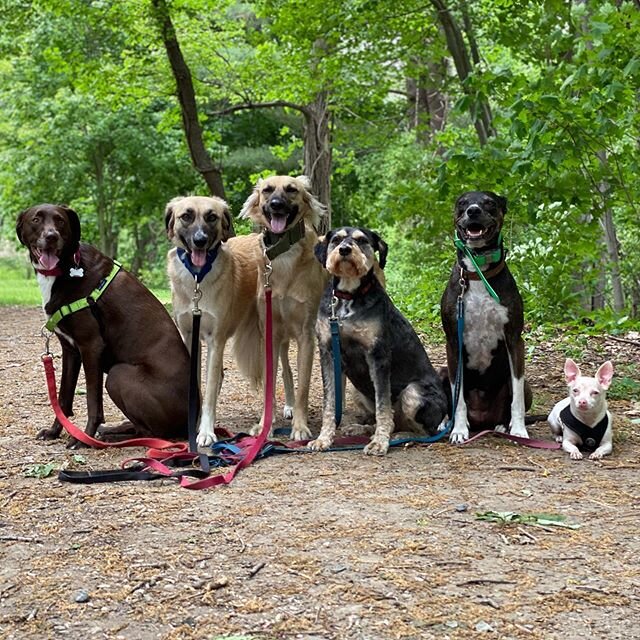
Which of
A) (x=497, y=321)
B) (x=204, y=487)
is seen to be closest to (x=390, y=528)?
(x=204, y=487)

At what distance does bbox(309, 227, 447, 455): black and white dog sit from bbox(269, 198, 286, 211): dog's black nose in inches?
14.3

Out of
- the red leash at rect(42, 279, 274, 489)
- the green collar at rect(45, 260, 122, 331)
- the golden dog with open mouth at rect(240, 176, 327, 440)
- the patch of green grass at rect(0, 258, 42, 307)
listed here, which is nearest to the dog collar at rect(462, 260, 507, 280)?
the golden dog with open mouth at rect(240, 176, 327, 440)

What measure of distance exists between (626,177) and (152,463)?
16.8 ft

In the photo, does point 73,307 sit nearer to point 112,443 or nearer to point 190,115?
point 112,443

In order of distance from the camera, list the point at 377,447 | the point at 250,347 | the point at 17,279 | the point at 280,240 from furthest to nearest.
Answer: the point at 17,279
the point at 250,347
the point at 280,240
the point at 377,447

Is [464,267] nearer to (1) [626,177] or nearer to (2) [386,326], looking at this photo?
(2) [386,326]

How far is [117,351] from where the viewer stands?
607 centimetres

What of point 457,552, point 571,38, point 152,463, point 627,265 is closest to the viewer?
point 457,552

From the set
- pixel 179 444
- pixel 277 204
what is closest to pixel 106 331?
pixel 179 444

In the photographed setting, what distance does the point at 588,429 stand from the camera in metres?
5.66

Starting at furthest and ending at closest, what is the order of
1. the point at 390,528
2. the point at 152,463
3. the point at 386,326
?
the point at 386,326, the point at 152,463, the point at 390,528

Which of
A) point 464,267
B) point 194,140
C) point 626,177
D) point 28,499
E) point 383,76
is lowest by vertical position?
point 28,499

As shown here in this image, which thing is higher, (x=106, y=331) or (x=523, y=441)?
(x=106, y=331)

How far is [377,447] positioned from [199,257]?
1700 millimetres
